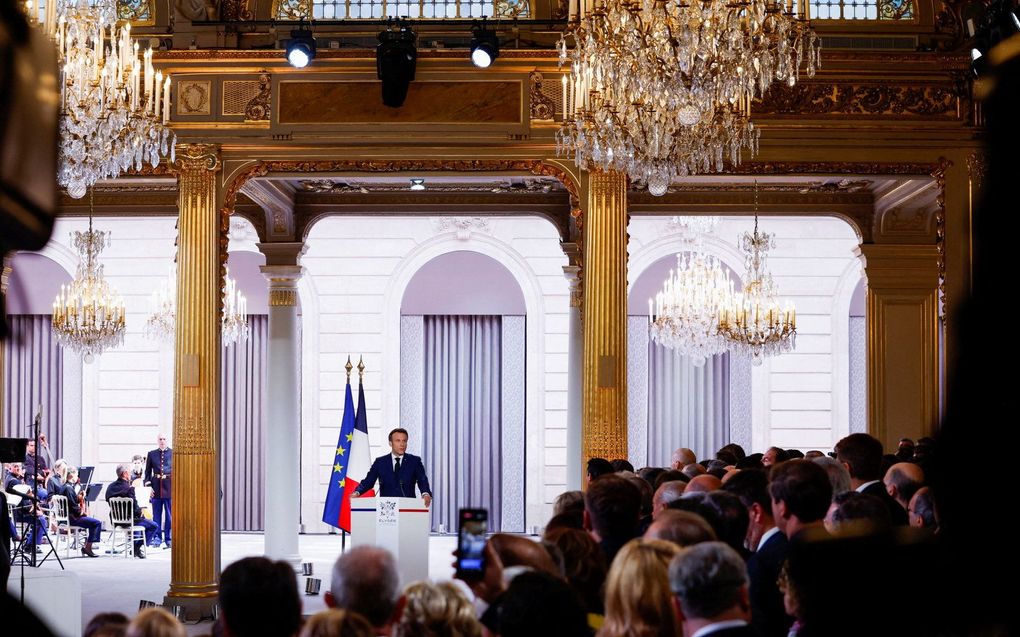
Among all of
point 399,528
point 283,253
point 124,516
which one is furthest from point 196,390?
point 124,516

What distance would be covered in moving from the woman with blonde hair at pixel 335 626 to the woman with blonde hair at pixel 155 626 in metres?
0.30

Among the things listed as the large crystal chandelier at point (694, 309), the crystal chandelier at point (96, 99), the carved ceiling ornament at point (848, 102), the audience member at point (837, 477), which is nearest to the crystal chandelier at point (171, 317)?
the large crystal chandelier at point (694, 309)

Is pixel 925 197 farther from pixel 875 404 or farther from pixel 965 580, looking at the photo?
pixel 965 580

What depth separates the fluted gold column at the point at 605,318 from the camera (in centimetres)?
1059

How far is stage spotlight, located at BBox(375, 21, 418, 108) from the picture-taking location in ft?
33.8

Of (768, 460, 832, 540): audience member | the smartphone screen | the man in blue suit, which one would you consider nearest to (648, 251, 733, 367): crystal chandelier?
the man in blue suit

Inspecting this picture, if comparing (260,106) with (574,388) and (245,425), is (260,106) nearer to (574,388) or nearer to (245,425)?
(574,388)

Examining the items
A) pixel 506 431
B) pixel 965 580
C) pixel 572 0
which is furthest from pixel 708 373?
pixel 965 580

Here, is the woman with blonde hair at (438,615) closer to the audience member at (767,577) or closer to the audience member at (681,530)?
the audience member at (681,530)

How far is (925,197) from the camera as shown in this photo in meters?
13.7

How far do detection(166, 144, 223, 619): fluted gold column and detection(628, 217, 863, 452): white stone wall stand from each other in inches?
395

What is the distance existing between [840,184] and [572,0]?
6009mm

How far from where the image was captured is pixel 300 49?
10500 millimetres

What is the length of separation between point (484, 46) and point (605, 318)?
102 inches
